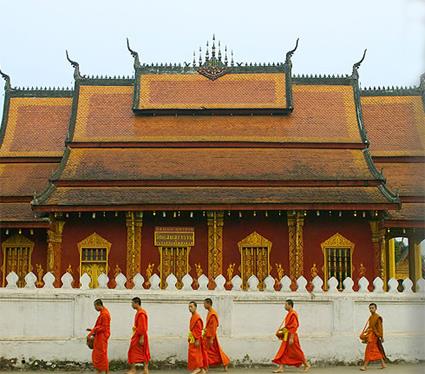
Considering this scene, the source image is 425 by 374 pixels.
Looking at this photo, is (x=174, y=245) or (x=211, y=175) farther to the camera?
(x=211, y=175)

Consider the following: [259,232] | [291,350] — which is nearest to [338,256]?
[259,232]

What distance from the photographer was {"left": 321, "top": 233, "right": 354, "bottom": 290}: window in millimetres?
19844

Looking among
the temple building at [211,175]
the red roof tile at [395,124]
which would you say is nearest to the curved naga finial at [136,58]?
the temple building at [211,175]

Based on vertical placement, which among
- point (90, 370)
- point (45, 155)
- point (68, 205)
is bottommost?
point (90, 370)

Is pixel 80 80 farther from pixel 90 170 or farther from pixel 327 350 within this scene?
pixel 327 350

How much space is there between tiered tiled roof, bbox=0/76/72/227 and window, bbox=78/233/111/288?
1331mm

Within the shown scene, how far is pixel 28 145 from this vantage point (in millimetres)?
23094

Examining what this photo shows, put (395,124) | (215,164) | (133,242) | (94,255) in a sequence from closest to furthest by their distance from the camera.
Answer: (133,242) → (94,255) → (215,164) → (395,124)

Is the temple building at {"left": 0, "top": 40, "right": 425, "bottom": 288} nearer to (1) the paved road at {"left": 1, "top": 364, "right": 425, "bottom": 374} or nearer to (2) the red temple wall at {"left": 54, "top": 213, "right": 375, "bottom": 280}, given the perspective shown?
(2) the red temple wall at {"left": 54, "top": 213, "right": 375, "bottom": 280}

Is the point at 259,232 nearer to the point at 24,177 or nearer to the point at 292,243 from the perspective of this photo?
the point at 292,243

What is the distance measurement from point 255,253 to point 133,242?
3.47 meters

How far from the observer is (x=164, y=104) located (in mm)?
23141

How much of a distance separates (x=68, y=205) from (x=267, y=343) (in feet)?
27.2

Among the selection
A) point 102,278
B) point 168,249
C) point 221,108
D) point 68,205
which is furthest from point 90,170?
point 102,278
